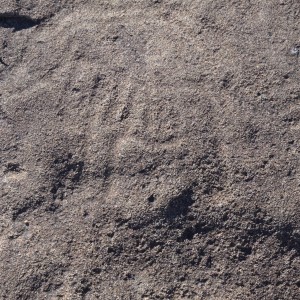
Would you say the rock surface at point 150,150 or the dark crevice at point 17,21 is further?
the dark crevice at point 17,21

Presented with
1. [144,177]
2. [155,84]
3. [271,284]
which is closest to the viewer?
[271,284]

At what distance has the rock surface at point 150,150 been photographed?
2219 mm

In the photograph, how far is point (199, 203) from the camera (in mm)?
2293

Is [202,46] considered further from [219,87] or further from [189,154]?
[189,154]

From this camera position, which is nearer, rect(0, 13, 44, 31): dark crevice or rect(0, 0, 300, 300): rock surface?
rect(0, 0, 300, 300): rock surface

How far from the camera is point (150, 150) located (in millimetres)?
2402

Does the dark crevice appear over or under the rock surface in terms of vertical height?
over

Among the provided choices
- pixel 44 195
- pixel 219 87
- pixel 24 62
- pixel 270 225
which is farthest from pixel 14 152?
pixel 270 225

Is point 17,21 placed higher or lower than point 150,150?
higher

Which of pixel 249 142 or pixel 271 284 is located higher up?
pixel 249 142

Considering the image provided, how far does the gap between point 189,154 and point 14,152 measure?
72 centimetres

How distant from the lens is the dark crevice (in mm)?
2771

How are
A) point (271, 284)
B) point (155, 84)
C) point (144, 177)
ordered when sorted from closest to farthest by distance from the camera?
point (271, 284), point (144, 177), point (155, 84)

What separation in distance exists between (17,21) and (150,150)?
940 millimetres
